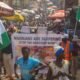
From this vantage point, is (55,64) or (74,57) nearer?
(55,64)

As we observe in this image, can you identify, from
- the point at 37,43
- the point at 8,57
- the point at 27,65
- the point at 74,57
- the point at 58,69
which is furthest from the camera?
the point at 8,57

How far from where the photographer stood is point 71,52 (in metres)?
9.08

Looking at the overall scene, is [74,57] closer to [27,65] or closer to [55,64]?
[27,65]

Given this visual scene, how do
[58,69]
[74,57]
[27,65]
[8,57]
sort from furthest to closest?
[8,57] → [74,57] → [27,65] → [58,69]

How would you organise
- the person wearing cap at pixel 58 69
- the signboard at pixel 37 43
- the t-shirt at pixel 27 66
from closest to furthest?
the person wearing cap at pixel 58 69
the t-shirt at pixel 27 66
the signboard at pixel 37 43

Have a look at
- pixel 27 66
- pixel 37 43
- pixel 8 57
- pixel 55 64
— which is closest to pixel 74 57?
pixel 37 43

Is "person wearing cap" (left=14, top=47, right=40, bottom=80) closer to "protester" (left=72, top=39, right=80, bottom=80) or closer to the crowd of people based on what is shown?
the crowd of people

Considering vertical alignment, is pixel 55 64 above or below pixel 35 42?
below

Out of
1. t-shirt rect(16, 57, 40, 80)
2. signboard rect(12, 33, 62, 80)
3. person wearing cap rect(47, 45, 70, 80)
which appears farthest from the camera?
signboard rect(12, 33, 62, 80)

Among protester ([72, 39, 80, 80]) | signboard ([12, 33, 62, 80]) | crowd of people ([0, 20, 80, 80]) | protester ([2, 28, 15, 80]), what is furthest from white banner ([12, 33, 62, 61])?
protester ([2, 28, 15, 80])

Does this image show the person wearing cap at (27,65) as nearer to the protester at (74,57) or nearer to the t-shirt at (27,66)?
the t-shirt at (27,66)

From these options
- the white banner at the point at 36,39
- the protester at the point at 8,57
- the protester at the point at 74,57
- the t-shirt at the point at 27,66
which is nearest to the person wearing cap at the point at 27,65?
the t-shirt at the point at 27,66

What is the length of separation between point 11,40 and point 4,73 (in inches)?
79.6

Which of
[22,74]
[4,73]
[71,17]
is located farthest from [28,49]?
[71,17]
